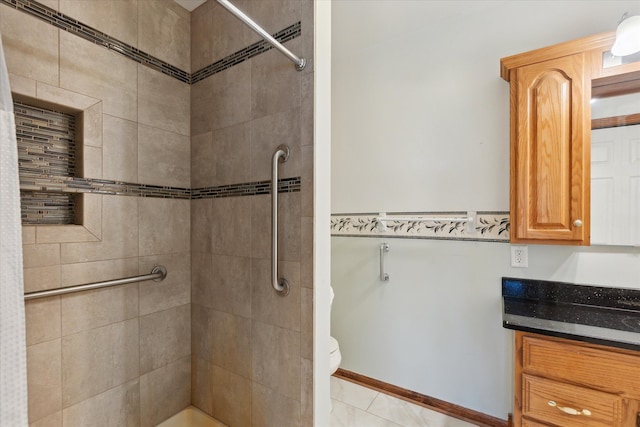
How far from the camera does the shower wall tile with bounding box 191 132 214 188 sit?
159 cm

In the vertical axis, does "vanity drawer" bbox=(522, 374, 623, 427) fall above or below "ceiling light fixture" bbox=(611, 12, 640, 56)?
below

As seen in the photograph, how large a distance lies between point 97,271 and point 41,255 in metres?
0.21

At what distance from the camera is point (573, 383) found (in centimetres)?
126

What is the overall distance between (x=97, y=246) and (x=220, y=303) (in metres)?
0.62

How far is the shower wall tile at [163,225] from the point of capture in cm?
148

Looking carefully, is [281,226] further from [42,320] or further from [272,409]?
[42,320]

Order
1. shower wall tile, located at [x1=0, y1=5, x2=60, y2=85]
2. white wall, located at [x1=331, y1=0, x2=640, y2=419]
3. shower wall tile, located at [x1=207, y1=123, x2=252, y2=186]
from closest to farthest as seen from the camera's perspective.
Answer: shower wall tile, located at [x1=0, y1=5, x2=60, y2=85] < shower wall tile, located at [x1=207, y1=123, x2=252, y2=186] < white wall, located at [x1=331, y1=0, x2=640, y2=419]

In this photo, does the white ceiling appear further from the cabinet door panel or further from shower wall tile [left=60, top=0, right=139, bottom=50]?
the cabinet door panel

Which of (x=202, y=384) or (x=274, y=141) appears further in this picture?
(x=202, y=384)

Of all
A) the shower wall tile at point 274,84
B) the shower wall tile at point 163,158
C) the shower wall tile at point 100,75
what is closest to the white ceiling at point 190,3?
the shower wall tile at point 100,75

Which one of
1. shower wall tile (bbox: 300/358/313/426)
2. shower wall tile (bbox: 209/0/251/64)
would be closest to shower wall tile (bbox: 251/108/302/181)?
shower wall tile (bbox: 209/0/251/64)

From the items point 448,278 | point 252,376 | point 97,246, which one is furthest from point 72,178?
point 448,278

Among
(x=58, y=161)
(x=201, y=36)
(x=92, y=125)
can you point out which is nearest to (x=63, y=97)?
(x=92, y=125)

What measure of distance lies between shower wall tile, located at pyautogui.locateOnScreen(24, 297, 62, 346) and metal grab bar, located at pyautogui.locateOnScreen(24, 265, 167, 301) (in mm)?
69
